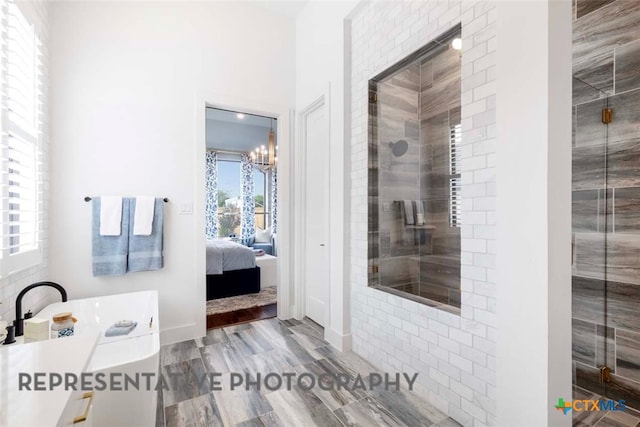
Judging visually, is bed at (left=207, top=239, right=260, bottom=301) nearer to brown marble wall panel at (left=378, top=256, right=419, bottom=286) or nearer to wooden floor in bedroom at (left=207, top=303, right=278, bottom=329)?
wooden floor in bedroom at (left=207, top=303, right=278, bottom=329)

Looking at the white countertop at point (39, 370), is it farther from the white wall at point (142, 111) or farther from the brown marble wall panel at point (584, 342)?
the brown marble wall panel at point (584, 342)

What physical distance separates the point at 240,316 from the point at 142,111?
2335 mm

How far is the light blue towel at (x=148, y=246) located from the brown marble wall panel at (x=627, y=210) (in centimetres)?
346

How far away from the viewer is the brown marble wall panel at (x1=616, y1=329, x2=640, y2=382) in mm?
1797

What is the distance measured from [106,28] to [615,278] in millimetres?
4324

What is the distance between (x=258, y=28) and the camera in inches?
126

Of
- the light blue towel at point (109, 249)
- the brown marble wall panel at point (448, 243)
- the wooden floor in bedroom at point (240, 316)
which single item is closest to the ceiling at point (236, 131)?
the light blue towel at point (109, 249)

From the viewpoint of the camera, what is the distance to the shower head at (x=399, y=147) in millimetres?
2492

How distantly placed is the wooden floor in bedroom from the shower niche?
1.60m

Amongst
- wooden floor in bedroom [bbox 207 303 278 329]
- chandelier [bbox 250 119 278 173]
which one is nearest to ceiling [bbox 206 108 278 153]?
chandelier [bbox 250 119 278 173]

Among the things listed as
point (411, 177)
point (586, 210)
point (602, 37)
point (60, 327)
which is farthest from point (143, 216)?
point (602, 37)

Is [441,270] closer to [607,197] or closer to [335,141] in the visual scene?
[607,197]

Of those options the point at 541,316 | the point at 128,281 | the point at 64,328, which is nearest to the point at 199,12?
the point at 128,281

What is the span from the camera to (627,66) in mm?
1824
